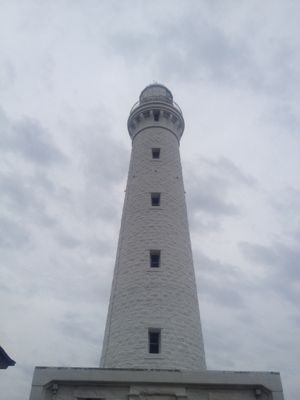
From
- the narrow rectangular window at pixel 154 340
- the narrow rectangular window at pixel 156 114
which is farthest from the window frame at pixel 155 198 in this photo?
the narrow rectangular window at pixel 154 340

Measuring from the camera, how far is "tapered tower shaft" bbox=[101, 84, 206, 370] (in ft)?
60.0

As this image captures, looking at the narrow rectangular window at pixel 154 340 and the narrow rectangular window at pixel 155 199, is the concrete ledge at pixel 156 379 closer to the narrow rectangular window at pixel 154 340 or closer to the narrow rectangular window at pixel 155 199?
the narrow rectangular window at pixel 154 340

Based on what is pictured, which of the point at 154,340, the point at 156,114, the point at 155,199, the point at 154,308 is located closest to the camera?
the point at 154,340

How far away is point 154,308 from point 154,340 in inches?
59.6

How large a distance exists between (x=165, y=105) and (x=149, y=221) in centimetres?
1033

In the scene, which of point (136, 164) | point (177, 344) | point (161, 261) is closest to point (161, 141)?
point (136, 164)

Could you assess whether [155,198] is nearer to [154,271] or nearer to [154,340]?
[154,271]

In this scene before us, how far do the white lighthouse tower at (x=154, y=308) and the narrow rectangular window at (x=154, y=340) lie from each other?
0.15ft

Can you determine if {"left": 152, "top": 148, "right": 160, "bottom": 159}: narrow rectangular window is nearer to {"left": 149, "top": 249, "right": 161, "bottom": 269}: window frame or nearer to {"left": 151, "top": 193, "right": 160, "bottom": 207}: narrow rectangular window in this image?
{"left": 151, "top": 193, "right": 160, "bottom": 207}: narrow rectangular window

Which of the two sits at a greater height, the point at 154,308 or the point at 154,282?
the point at 154,282

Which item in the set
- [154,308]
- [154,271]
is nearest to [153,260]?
[154,271]

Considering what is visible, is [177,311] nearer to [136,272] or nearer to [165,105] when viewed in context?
[136,272]

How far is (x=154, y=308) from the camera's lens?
62.9ft

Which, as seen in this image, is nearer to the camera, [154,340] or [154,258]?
[154,340]
